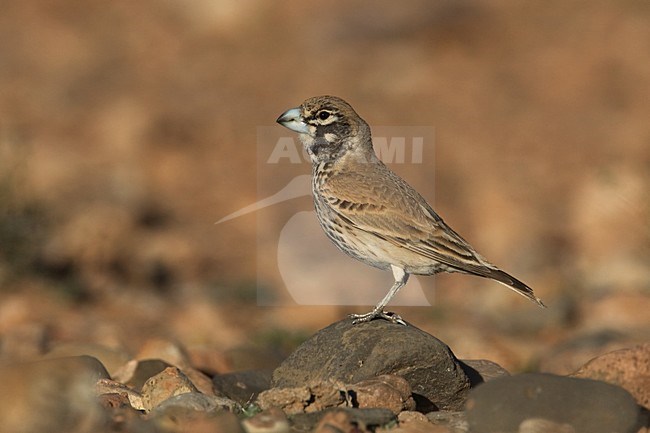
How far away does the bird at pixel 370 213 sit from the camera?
7.45 m

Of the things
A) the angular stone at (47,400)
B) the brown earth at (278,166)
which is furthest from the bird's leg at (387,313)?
the angular stone at (47,400)

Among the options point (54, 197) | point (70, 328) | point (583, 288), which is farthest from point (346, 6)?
point (70, 328)

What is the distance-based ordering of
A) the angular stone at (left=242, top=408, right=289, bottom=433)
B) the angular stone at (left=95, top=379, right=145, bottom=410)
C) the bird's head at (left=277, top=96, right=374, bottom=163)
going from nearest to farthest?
the angular stone at (left=242, top=408, right=289, bottom=433), the angular stone at (left=95, top=379, right=145, bottom=410), the bird's head at (left=277, top=96, right=374, bottom=163)

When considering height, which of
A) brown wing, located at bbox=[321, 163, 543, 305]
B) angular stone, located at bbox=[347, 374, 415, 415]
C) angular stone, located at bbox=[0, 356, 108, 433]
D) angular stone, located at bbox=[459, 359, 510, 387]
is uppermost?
brown wing, located at bbox=[321, 163, 543, 305]

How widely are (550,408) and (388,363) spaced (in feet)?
4.35

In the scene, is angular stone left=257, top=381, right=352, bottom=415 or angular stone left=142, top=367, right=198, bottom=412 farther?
angular stone left=142, top=367, right=198, bottom=412

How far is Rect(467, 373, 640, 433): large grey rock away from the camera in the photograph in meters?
5.66

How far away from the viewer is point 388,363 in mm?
6770

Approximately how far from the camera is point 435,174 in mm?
17859

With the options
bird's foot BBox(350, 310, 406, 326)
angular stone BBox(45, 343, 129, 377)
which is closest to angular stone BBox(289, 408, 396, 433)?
bird's foot BBox(350, 310, 406, 326)

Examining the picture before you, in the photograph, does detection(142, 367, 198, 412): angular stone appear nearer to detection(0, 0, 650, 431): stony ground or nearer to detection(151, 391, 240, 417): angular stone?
detection(0, 0, 650, 431): stony ground

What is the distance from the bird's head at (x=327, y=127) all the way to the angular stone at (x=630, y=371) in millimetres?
2596

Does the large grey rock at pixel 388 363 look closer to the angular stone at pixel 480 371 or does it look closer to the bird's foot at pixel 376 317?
the bird's foot at pixel 376 317

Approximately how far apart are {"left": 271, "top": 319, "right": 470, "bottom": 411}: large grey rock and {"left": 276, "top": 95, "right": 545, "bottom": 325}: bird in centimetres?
34
